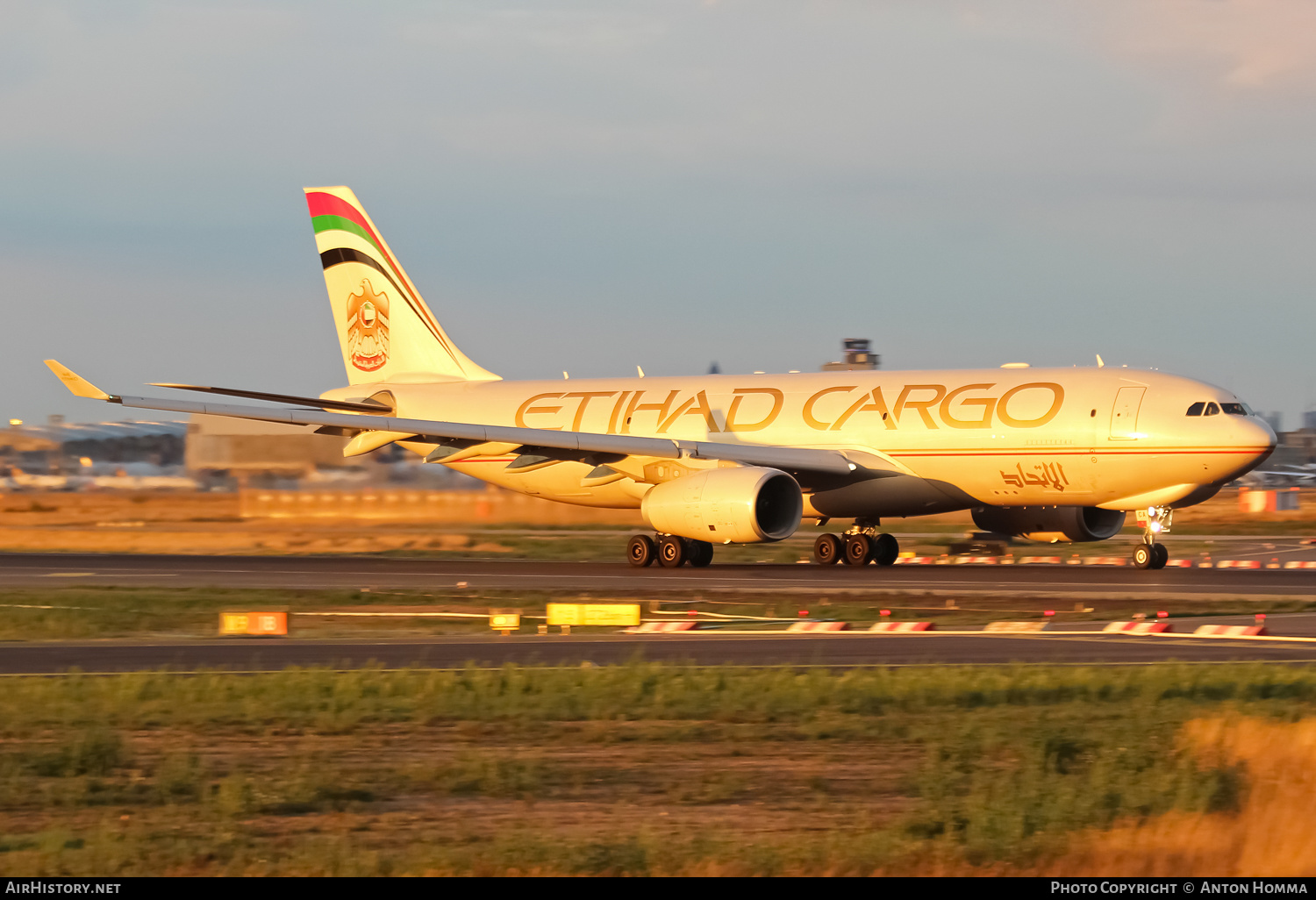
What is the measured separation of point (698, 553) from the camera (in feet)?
107

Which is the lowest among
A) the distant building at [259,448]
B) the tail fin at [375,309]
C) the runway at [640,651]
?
the runway at [640,651]

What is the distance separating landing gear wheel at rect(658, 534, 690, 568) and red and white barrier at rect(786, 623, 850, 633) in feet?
42.7

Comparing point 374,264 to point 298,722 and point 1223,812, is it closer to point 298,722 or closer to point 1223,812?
point 298,722

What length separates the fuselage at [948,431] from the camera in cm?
2922

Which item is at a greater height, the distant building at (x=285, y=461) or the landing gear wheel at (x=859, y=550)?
the distant building at (x=285, y=461)

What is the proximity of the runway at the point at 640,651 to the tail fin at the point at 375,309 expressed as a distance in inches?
878

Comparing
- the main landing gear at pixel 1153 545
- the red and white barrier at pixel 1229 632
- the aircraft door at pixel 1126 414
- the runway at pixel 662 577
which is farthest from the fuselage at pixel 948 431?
the red and white barrier at pixel 1229 632

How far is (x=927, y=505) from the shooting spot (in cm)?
3231

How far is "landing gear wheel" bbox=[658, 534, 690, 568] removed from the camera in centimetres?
3238

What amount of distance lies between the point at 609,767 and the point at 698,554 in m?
22.6

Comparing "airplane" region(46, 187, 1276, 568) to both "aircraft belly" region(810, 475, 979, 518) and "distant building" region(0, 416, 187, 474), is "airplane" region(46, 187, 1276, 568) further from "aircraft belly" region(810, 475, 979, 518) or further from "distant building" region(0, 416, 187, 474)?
"distant building" region(0, 416, 187, 474)

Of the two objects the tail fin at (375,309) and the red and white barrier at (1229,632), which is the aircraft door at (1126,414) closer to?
the red and white barrier at (1229,632)

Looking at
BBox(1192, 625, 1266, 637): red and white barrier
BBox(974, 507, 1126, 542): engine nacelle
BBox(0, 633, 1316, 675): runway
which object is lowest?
BBox(0, 633, 1316, 675): runway

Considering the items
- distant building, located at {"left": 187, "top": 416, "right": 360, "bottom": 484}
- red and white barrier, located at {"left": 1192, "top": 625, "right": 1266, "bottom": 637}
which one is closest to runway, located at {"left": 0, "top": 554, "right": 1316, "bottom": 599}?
red and white barrier, located at {"left": 1192, "top": 625, "right": 1266, "bottom": 637}
